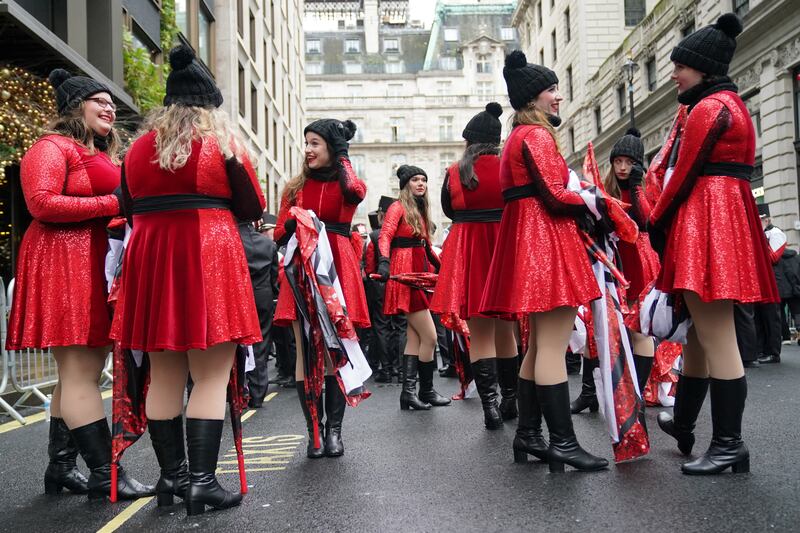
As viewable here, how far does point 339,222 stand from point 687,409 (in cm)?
251

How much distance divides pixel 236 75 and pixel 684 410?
2137 cm

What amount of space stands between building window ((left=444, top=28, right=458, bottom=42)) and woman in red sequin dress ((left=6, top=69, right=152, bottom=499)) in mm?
77520

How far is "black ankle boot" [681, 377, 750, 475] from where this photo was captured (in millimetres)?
3619

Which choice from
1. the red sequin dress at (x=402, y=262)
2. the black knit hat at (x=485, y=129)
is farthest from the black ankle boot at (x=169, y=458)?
the red sequin dress at (x=402, y=262)

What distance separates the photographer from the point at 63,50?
10305 mm

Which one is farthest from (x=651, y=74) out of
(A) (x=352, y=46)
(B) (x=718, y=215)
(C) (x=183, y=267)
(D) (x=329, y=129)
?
(A) (x=352, y=46)

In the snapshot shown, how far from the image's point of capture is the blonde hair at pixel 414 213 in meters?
Answer: 7.00

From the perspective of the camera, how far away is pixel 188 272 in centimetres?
330

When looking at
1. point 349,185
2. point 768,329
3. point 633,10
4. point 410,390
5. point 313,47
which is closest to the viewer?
point 349,185

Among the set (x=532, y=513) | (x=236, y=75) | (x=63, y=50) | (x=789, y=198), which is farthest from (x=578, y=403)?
(x=236, y=75)

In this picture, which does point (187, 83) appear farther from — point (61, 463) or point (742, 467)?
point (742, 467)

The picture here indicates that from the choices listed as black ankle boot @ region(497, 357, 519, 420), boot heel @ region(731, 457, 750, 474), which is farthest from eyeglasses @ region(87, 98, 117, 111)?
boot heel @ region(731, 457, 750, 474)

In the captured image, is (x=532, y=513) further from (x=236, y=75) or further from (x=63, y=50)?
(x=236, y=75)

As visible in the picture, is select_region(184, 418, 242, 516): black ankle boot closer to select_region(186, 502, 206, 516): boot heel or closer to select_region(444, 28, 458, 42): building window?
select_region(186, 502, 206, 516): boot heel
